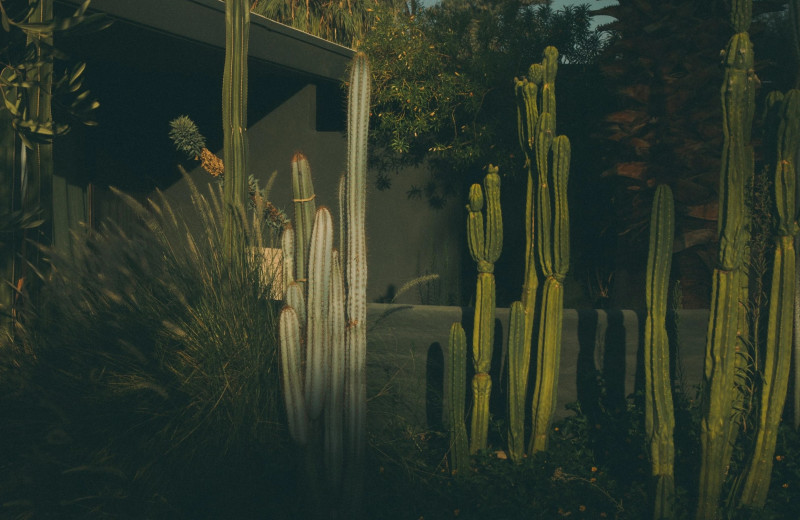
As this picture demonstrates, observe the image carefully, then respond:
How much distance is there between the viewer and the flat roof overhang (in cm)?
528

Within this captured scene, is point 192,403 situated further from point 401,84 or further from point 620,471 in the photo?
point 401,84

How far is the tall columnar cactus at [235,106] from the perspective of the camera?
405 centimetres

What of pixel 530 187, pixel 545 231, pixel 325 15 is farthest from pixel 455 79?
pixel 325 15

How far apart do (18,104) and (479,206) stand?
234 centimetres

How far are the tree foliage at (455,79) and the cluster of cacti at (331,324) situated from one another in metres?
3.79

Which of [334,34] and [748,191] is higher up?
[334,34]

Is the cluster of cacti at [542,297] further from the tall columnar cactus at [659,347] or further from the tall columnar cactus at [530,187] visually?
the tall columnar cactus at [659,347]

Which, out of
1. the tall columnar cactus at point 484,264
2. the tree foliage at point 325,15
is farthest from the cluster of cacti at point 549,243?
the tree foliage at point 325,15

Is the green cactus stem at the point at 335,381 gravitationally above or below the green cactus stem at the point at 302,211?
below

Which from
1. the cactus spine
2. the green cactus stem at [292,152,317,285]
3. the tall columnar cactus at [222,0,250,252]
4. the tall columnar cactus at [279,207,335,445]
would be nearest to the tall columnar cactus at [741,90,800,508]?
the cactus spine

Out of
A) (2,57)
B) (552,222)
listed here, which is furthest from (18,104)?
(552,222)

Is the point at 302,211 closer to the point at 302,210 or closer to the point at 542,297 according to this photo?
the point at 302,210

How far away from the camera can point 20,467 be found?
3.20 metres

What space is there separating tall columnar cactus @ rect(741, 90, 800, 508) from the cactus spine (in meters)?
0.91
